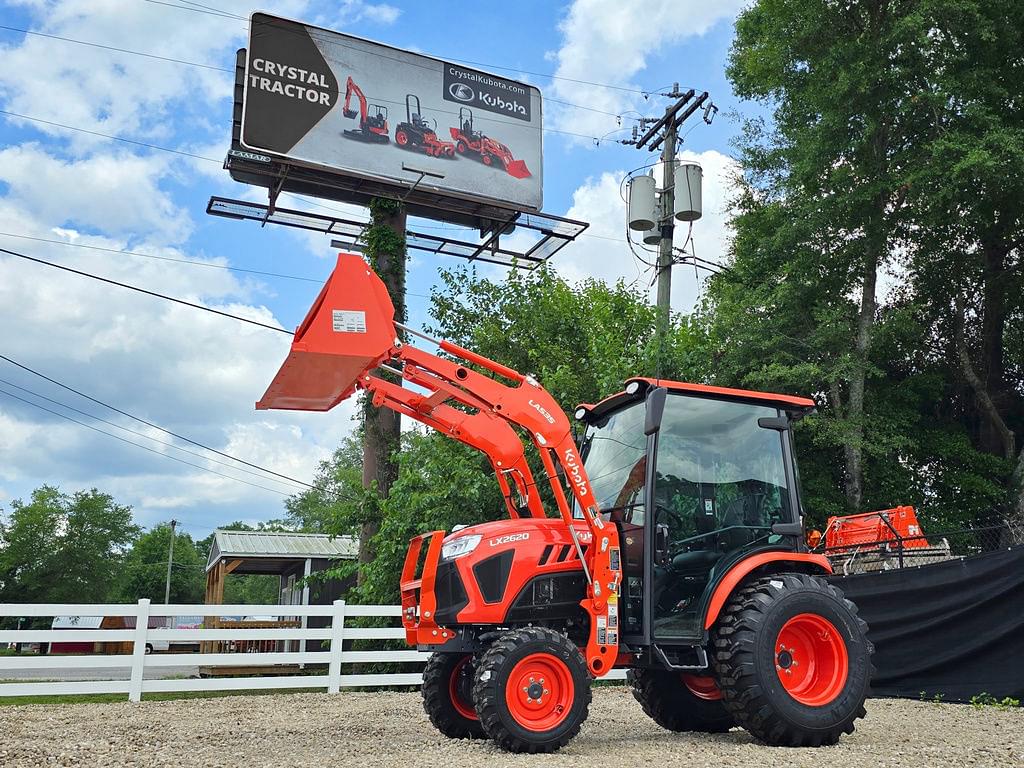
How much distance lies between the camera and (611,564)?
6176 mm

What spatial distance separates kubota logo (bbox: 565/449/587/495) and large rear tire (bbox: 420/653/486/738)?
1.58 meters

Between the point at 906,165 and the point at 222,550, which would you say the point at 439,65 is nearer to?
the point at 906,165

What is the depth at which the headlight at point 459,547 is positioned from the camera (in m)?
6.23

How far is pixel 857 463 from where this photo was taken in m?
18.4

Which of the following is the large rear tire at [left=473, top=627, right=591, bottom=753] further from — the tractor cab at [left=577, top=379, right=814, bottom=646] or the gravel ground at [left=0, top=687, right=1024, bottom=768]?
the tractor cab at [left=577, top=379, right=814, bottom=646]

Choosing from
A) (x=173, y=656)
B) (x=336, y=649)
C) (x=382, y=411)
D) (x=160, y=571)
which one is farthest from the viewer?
(x=160, y=571)

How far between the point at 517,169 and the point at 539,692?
47.9 ft

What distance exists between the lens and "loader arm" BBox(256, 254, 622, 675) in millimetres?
6000

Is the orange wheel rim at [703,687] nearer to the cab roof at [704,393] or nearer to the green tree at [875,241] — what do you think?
the cab roof at [704,393]

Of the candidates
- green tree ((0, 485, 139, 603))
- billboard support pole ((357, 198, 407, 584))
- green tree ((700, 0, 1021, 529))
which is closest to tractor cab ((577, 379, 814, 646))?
billboard support pole ((357, 198, 407, 584))

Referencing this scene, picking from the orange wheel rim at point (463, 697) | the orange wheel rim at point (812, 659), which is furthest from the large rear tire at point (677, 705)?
the orange wheel rim at point (463, 697)

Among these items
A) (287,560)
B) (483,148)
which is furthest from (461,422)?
(287,560)

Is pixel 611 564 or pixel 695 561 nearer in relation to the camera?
pixel 611 564

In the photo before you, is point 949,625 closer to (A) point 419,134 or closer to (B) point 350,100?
(A) point 419,134
